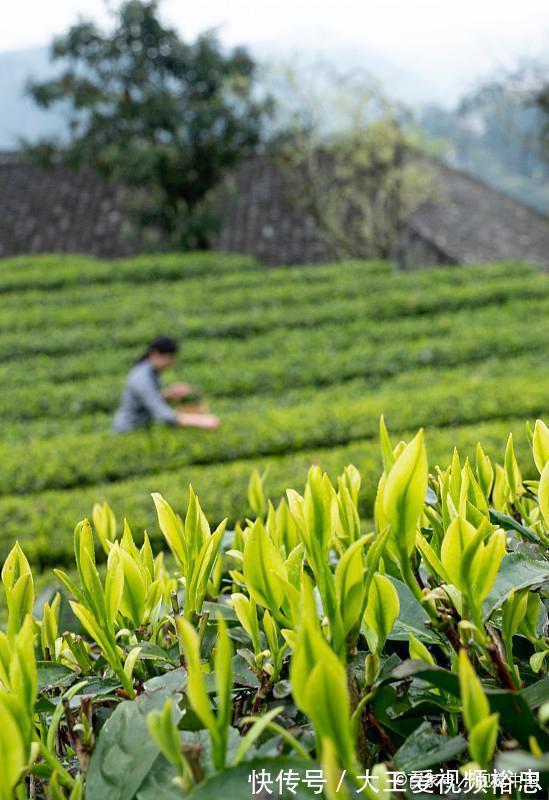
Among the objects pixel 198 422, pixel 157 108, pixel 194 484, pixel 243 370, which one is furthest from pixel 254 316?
pixel 157 108

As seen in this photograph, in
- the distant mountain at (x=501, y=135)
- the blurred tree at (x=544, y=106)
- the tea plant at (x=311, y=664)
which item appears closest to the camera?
the tea plant at (x=311, y=664)

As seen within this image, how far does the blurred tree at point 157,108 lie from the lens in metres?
12.4

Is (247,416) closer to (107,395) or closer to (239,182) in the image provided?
(107,395)

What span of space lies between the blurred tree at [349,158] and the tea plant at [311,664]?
12.7 meters

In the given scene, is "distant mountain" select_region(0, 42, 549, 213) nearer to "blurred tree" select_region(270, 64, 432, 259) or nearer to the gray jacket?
"blurred tree" select_region(270, 64, 432, 259)

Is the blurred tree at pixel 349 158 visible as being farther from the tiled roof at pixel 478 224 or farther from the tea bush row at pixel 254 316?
the tea bush row at pixel 254 316

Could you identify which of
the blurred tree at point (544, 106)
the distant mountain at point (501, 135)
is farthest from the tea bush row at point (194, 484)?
the distant mountain at point (501, 135)

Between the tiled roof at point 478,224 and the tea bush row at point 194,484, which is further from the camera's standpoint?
the tiled roof at point 478,224

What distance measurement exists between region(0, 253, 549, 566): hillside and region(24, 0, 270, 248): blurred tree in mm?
2026

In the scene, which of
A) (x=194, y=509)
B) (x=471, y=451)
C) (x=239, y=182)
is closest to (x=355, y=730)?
(x=194, y=509)

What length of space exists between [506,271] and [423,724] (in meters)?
10.3

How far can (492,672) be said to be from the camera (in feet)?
2.07

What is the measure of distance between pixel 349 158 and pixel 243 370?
25.4 ft

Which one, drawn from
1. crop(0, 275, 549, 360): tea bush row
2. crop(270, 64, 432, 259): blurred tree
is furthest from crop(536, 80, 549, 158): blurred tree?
crop(0, 275, 549, 360): tea bush row
